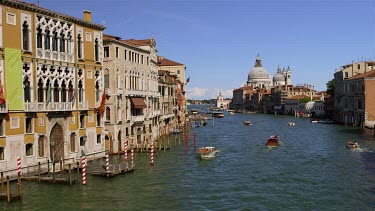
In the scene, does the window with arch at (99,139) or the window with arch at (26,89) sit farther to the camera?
the window with arch at (99,139)

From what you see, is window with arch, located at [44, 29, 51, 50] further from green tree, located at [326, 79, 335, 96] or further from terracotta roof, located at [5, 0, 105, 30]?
green tree, located at [326, 79, 335, 96]

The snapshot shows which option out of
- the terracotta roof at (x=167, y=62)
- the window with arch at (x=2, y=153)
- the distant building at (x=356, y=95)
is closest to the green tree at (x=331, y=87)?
the distant building at (x=356, y=95)

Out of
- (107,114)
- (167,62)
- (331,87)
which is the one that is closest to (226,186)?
(107,114)

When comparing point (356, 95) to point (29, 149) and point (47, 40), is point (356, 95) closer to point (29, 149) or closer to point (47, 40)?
point (47, 40)


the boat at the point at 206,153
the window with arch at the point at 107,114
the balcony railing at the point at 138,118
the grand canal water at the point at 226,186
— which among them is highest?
the window with arch at the point at 107,114

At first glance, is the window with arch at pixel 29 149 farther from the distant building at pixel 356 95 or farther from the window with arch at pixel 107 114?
the distant building at pixel 356 95

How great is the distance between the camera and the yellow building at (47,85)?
64.0 feet

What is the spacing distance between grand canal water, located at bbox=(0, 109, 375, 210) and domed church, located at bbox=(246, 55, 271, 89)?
155m

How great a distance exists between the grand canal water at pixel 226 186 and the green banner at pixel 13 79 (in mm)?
3776

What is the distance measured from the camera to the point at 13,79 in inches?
774

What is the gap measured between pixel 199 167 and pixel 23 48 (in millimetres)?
12051

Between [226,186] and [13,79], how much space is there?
1113 cm

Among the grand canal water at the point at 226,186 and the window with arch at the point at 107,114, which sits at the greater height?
the window with arch at the point at 107,114

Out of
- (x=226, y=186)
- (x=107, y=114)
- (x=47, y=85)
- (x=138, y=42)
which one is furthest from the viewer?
(x=138, y=42)
